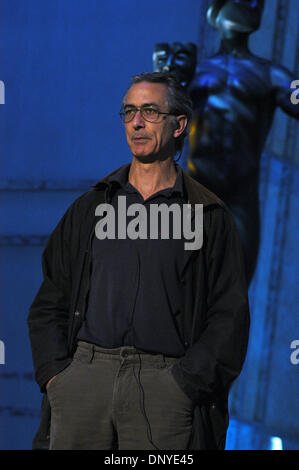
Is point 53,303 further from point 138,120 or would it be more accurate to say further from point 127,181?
point 138,120

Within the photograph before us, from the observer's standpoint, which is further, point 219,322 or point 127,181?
point 127,181

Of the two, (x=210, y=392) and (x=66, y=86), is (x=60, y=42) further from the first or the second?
(x=210, y=392)

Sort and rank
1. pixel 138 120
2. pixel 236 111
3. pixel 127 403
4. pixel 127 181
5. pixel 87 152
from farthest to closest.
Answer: pixel 87 152 < pixel 236 111 < pixel 127 181 < pixel 138 120 < pixel 127 403

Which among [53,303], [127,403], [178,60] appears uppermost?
[178,60]

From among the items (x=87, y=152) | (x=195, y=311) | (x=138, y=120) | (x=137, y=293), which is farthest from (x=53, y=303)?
(x=87, y=152)

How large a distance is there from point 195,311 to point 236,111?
5.94ft

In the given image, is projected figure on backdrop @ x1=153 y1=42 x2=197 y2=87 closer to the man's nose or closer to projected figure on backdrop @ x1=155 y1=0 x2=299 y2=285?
projected figure on backdrop @ x1=155 y1=0 x2=299 y2=285

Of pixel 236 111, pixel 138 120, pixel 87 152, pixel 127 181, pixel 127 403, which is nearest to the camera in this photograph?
pixel 127 403

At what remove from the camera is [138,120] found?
1602 mm

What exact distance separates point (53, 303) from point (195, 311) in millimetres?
387

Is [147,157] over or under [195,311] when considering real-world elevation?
over

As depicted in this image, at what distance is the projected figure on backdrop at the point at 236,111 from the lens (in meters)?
3.15

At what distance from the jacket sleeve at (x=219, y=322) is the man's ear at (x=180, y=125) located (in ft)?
0.72

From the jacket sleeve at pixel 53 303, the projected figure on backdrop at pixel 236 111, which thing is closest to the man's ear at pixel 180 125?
the jacket sleeve at pixel 53 303
